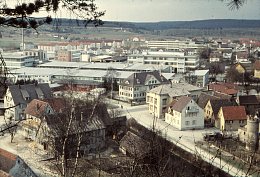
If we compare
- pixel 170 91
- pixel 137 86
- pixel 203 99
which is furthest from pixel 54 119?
pixel 137 86

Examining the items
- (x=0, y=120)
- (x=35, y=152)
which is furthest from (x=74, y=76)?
(x=35, y=152)

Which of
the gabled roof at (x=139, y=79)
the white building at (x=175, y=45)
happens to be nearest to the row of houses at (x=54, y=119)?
the gabled roof at (x=139, y=79)

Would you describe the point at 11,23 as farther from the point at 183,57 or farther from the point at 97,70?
the point at 183,57

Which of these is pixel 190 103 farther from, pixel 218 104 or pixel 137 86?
pixel 137 86

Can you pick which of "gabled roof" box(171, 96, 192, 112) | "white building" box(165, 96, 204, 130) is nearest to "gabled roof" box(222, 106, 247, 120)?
"white building" box(165, 96, 204, 130)

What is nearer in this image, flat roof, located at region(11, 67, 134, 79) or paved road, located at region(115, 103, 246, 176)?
paved road, located at region(115, 103, 246, 176)

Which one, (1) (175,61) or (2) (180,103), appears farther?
(1) (175,61)

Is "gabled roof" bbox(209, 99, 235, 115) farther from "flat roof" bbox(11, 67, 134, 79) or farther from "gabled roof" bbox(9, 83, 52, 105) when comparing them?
"flat roof" bbox(11, 67, 134, 79)
